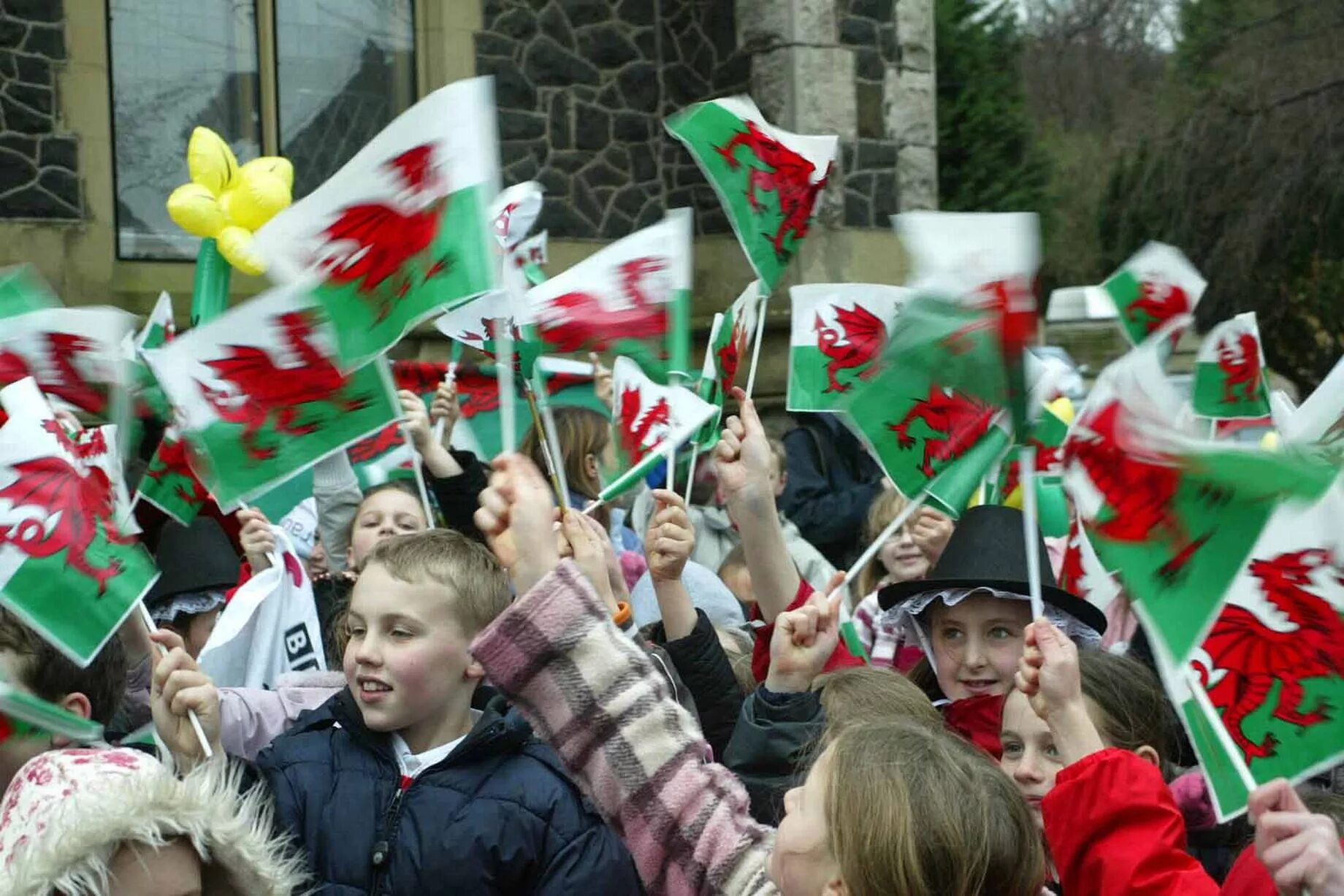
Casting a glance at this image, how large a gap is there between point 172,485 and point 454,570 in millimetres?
1617

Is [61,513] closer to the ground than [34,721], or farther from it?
farther from it

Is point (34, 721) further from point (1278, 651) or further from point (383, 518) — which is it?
point (383, 518)

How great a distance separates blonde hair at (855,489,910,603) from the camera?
17.2 feet

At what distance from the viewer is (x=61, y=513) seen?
297cm

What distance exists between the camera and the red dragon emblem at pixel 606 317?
362 centimetres

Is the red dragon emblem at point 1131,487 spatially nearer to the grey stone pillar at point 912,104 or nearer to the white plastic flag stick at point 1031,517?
the white plastic flag stick at point 1031,517

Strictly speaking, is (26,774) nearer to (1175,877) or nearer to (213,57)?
(1175,877)

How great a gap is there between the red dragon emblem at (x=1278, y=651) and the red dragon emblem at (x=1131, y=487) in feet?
0.57

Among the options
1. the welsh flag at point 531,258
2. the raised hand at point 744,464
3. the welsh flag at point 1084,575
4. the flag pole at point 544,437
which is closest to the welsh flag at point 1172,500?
the flag pole at point 544,437

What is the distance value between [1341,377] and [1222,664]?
0.52m

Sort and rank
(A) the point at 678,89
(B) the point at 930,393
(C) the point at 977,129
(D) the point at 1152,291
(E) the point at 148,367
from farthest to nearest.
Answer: (C) the point at 977,129
(A) the point at 678,89
(D) the point at 1152,291
(E) the point at 148,367
(B) the point at 930,393

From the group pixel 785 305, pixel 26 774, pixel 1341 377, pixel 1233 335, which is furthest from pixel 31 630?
pixel 785 305

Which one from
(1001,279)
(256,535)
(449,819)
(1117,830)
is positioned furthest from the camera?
(256,535)

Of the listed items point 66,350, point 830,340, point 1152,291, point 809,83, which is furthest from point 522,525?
point 809,83
